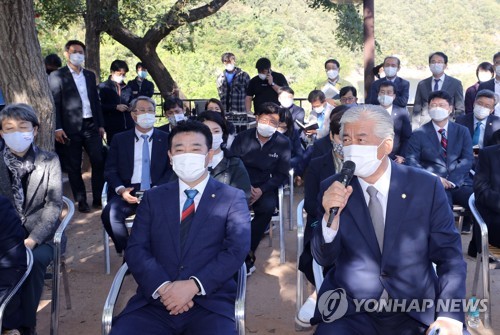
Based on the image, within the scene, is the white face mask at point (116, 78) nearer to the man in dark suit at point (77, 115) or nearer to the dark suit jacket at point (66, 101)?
the man in dark suit at point (77, 115)

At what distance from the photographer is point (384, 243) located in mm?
2742

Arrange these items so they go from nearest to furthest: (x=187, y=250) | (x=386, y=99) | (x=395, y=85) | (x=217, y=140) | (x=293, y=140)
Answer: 1. (x=187, y=250)
2. (x=217, y=140)
3. (x=293, y=140)
4. (x=386, y=99)
5. (x=395, y=85)

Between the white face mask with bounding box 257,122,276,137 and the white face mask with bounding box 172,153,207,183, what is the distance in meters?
2.56

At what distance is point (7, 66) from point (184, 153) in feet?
10.1

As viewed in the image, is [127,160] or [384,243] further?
[127,160]

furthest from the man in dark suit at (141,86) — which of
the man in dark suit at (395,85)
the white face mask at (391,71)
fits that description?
the white face mask at (391,71)

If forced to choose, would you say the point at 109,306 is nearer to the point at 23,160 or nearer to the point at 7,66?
the point at 23,160

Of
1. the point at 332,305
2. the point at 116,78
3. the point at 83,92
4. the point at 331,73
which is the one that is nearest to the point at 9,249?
the point at 332,305

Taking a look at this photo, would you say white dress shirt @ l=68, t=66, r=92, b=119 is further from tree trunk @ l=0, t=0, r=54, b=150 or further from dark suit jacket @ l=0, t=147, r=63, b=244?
dark suit jacket @ l=0, t=147, r=63, b=244

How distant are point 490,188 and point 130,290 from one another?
3.08 meters

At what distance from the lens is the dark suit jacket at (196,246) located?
10.2 feet

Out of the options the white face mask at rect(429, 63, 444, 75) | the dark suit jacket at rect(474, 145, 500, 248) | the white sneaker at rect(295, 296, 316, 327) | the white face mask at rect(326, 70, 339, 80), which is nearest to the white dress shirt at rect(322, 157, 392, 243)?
the white sneaker at rect(295, 296, 316, 327)

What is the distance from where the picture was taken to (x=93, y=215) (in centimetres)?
732

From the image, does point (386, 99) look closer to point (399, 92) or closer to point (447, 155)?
point (399, 92)
